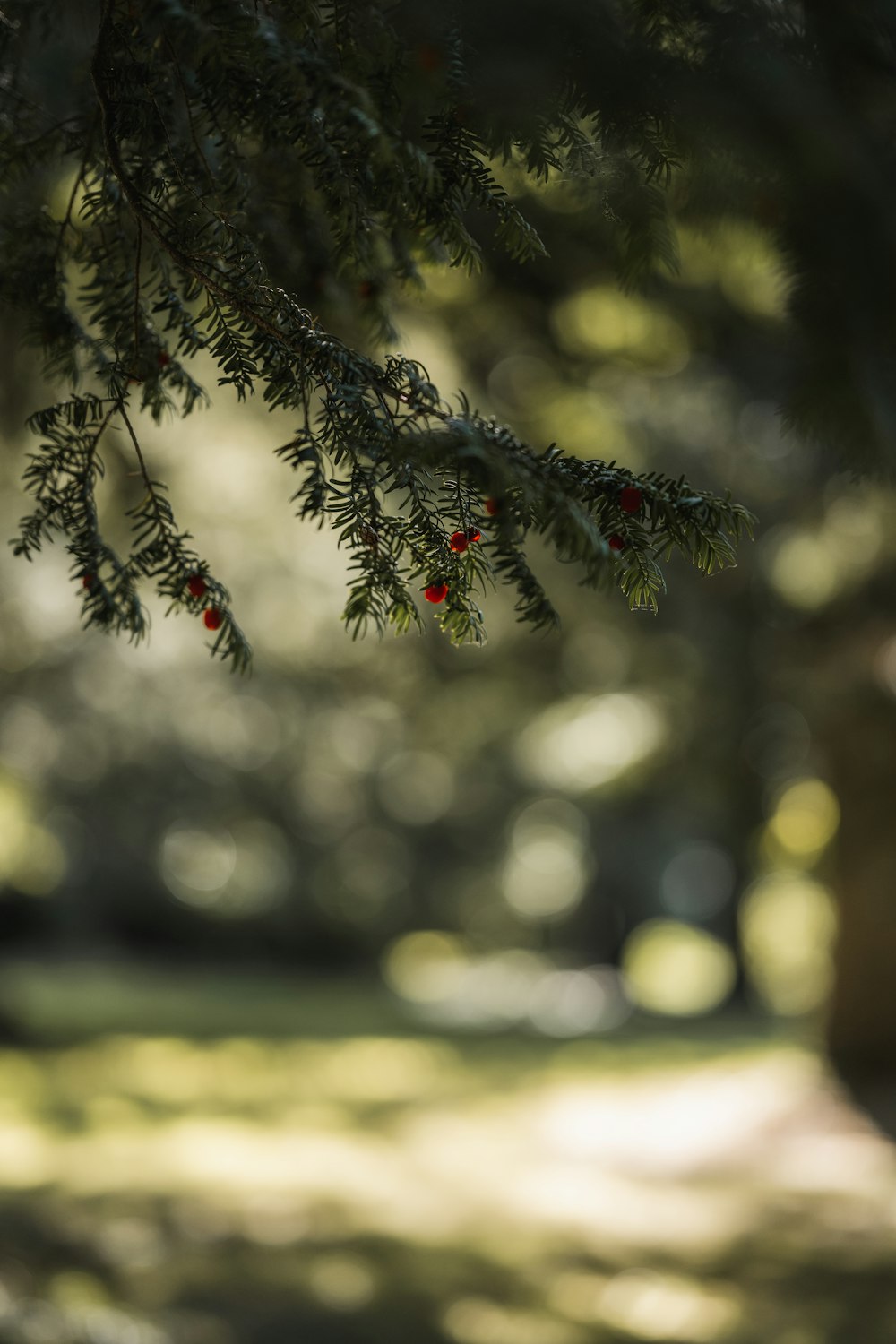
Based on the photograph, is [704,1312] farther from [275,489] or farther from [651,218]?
[275,489]

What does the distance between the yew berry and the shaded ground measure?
432 centimetres

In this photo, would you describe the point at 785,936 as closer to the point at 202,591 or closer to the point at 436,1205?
the point at 436,1205

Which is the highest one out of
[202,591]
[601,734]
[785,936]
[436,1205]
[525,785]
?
[525,785]

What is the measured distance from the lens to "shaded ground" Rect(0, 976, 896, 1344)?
507cm

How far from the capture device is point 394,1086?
11.0 metres

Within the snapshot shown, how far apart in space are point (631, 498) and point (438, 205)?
566 mm

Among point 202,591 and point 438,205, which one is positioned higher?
point 438,205

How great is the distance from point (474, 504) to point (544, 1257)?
5.21 metres

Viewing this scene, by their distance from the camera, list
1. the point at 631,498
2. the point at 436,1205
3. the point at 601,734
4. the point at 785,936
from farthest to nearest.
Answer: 1. the point at 785,936
2. the point at 601,734
3. the point at 436,1205
4. the point at 631,498

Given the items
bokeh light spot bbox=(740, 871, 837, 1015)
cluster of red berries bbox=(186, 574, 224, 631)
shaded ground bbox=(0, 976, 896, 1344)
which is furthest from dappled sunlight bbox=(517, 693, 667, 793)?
cluster of red berries bbox=(186, 574, 224, 631)

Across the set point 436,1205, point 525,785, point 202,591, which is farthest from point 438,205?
point 525,785

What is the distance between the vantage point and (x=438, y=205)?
5.92 feet

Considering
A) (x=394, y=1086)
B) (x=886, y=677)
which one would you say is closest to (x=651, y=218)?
(x=886, y=677)

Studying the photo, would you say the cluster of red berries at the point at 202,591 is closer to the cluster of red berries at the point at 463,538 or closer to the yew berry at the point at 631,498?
the cluster of red berries at the point at 463,538
